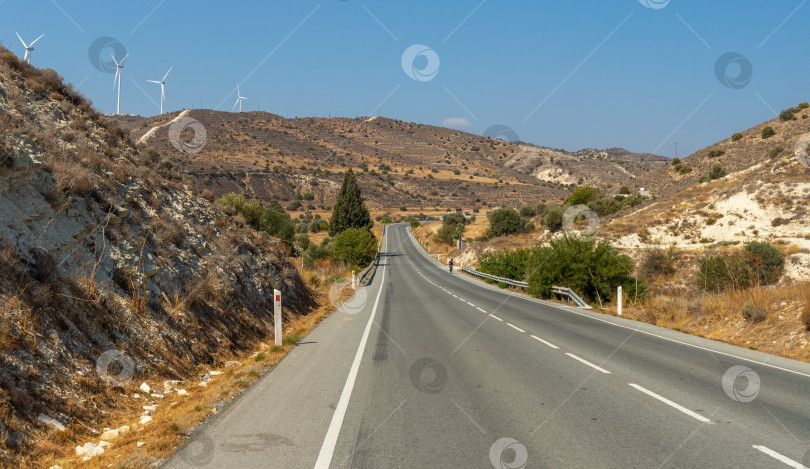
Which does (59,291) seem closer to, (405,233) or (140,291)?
(140,291)

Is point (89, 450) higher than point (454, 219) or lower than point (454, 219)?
lower

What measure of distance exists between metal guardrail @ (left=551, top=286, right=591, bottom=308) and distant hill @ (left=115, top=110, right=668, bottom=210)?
247ft

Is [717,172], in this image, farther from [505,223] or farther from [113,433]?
[113,433]

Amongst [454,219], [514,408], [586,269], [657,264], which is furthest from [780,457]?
[454,219]

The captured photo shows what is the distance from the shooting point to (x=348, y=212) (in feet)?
246

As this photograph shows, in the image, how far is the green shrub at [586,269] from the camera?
23344mm

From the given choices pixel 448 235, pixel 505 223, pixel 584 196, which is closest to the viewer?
pixel 505 223

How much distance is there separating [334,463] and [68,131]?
11.8 m

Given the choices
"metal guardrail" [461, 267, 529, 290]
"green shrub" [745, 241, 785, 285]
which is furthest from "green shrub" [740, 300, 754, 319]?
"green shrub" [745, 241, 785, 285]

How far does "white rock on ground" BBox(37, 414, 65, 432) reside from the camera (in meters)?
5.19

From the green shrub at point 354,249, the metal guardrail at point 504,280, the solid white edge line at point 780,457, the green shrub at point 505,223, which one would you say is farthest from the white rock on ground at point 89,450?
the green shrub at point 505,223

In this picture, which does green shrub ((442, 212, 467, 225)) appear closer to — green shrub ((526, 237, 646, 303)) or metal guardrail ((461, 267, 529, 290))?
metal guardrail ((461, 267, 529, 290))

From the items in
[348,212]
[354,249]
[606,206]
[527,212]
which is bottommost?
[354,249]

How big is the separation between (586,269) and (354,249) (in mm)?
36571
